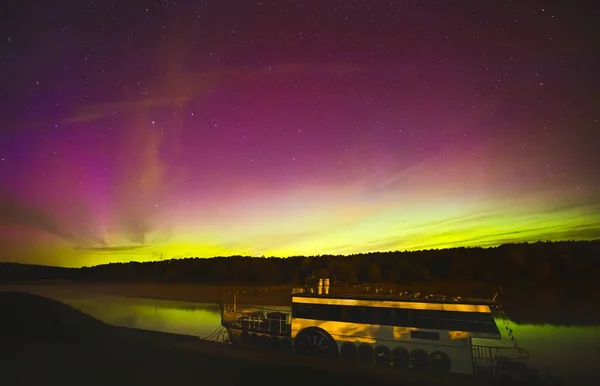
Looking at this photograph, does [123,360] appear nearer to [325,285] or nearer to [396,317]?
[325,285]

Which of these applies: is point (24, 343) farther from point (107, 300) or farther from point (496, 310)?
point (496, 310)

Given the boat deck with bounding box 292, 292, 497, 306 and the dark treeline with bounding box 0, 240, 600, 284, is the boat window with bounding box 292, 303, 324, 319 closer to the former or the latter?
the boat deck with bounding box 292, 292, 497, 306

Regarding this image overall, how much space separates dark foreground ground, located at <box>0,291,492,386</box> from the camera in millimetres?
5059

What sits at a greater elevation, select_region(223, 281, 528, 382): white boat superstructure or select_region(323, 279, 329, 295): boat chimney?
select_region(323, 279, 329, 295): boat chimney

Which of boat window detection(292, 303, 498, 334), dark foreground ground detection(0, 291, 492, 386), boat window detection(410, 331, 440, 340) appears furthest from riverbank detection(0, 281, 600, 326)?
dark foreground ground detection(0, 291, 492, 386)

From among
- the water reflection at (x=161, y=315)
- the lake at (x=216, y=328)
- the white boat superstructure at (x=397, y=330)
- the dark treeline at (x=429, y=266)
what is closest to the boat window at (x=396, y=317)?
the white boat superstructure at (x=397, y=330)

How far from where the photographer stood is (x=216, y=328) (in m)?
6.55

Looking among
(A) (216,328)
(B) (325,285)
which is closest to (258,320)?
(A) (216,328)

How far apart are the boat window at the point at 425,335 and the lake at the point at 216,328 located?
37 centimetres

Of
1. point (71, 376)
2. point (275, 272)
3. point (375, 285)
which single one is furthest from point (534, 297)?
point (71, 376)

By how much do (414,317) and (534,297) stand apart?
123cm

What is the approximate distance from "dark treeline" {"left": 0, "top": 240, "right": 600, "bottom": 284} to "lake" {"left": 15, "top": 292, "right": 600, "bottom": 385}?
1.58 feet

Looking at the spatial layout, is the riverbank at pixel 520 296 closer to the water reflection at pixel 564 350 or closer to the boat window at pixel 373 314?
the water reflection at pixel 564 350

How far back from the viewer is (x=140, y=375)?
561 cm
